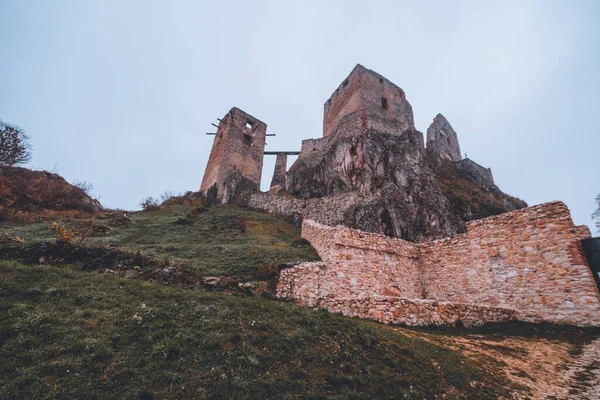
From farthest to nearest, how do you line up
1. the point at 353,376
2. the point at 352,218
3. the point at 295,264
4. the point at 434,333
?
the point at 352,218
the point at 295,264
the point at 434,333
the point at 353,376

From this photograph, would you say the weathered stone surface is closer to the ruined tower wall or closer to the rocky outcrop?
the ruined tower wall

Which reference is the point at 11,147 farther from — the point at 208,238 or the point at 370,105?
the point at 370,105

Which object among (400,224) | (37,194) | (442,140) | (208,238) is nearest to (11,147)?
(37,194)

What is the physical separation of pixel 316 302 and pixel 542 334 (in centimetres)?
668

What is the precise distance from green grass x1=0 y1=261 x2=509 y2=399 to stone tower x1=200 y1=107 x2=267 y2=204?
22899 mm

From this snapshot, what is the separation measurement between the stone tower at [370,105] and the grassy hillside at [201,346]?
26.0 metres

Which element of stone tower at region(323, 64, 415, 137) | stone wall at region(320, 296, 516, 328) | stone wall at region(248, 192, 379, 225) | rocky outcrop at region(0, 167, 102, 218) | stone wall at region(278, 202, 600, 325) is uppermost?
stone tower at region(323, 64, 415, 137)

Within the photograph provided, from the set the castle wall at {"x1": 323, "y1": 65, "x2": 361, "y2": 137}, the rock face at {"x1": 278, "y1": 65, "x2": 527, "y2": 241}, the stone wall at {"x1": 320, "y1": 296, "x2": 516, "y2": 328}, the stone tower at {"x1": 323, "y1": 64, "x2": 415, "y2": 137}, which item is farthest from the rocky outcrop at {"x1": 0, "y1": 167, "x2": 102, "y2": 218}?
the castle wall at {"x1": 323, "y1": 65, "x2": 361, "y2": 137}

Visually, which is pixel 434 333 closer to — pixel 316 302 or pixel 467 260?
pixel 316 302

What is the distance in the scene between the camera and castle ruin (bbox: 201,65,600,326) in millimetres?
9047

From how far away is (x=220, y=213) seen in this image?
23938 millimetres

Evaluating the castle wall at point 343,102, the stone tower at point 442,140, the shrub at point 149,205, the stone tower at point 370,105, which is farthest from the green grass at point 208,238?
the stone tower at point 442,140

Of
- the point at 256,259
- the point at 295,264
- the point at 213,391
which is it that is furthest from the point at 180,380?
the point at 256,259

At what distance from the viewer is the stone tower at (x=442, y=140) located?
48.9 meters
